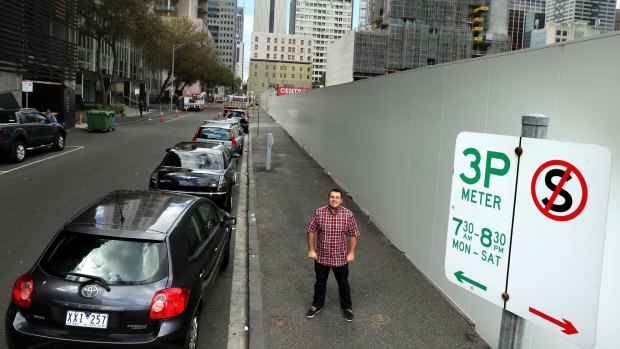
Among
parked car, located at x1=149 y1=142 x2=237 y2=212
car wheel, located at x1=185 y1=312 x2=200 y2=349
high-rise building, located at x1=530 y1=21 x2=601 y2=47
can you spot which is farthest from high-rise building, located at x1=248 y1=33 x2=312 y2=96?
car wheel, located at x1=185 y1=312 x2=200 y2=349

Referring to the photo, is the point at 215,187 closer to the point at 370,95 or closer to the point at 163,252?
the point at 370,95

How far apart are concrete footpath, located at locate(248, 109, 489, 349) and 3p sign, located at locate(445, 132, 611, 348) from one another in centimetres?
337

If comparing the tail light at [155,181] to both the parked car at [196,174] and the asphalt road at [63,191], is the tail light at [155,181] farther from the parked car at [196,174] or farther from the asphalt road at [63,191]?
the asphalt road at [63,191]

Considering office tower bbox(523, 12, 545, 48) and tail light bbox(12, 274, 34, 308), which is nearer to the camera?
tail light bbox(12, 274, 34, 308)

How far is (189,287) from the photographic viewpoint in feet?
15.6

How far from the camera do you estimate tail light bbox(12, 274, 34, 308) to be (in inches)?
173

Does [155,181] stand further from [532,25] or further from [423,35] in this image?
[532,25]

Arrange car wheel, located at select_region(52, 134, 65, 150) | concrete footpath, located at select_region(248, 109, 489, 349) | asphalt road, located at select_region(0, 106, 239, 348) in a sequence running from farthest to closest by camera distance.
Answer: car wheel, located at select_region(52, 134, 65, 150)
asphalt road, located at select_region(0, 106, 239, 348)
concrete footpath, located at select_region(248, 109, 489, 349)

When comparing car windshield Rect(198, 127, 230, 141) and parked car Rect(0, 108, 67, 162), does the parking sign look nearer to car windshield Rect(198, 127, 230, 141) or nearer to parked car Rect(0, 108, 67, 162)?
car windshield Rect(198, 127, 230, 141)

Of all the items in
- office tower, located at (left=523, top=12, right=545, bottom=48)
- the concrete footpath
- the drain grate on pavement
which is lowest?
the drain grate on pavement

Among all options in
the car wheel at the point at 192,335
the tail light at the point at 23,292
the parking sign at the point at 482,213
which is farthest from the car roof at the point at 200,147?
the parking sign at the point at 482,213

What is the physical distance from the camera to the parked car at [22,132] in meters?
16.9

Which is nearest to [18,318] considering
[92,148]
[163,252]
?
[163,252]

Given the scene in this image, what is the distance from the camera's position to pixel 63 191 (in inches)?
501
